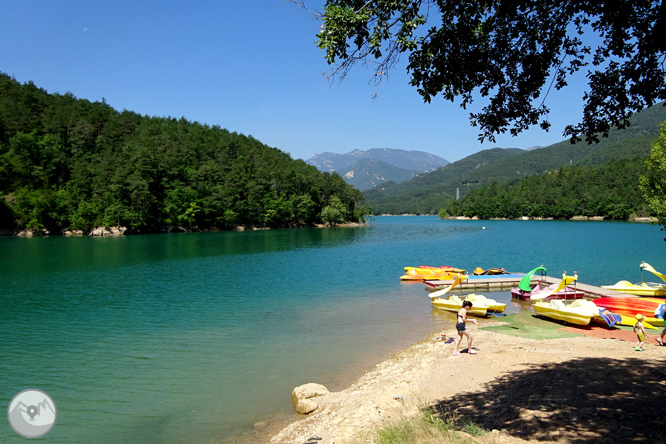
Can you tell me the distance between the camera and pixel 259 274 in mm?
35219

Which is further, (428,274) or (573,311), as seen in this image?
(428,274)

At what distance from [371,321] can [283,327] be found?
4.56 meters

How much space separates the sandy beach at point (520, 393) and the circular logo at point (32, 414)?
595 centimetres

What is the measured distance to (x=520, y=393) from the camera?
357 inches

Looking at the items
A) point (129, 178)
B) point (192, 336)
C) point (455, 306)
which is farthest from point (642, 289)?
point (129, 178)

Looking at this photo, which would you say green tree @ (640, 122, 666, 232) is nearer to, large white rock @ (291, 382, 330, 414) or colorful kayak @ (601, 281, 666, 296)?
colorful kayak @ (601, 281, 666, 296)

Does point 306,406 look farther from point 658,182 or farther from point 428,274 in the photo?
point 658,182

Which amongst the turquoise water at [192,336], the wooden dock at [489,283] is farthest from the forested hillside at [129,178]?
the wooden dock at [489,283]

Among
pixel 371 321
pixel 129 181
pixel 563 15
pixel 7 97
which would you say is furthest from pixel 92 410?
pixel 7 97

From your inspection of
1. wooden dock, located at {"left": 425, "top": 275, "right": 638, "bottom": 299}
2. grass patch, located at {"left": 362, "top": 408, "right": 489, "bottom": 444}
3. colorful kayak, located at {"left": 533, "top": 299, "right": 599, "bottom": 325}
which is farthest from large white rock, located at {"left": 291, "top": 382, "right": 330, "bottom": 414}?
wooden dock, located at {"left": 425, "top": 275, "right": 638, "bottom": 299}

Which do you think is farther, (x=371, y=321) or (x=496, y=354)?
(x=371, y=321)

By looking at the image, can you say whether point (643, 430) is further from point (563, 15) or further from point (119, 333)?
point (119, 333)

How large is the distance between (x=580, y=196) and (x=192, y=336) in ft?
601

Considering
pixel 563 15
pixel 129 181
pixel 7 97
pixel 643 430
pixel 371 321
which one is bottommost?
pixel 371 321
